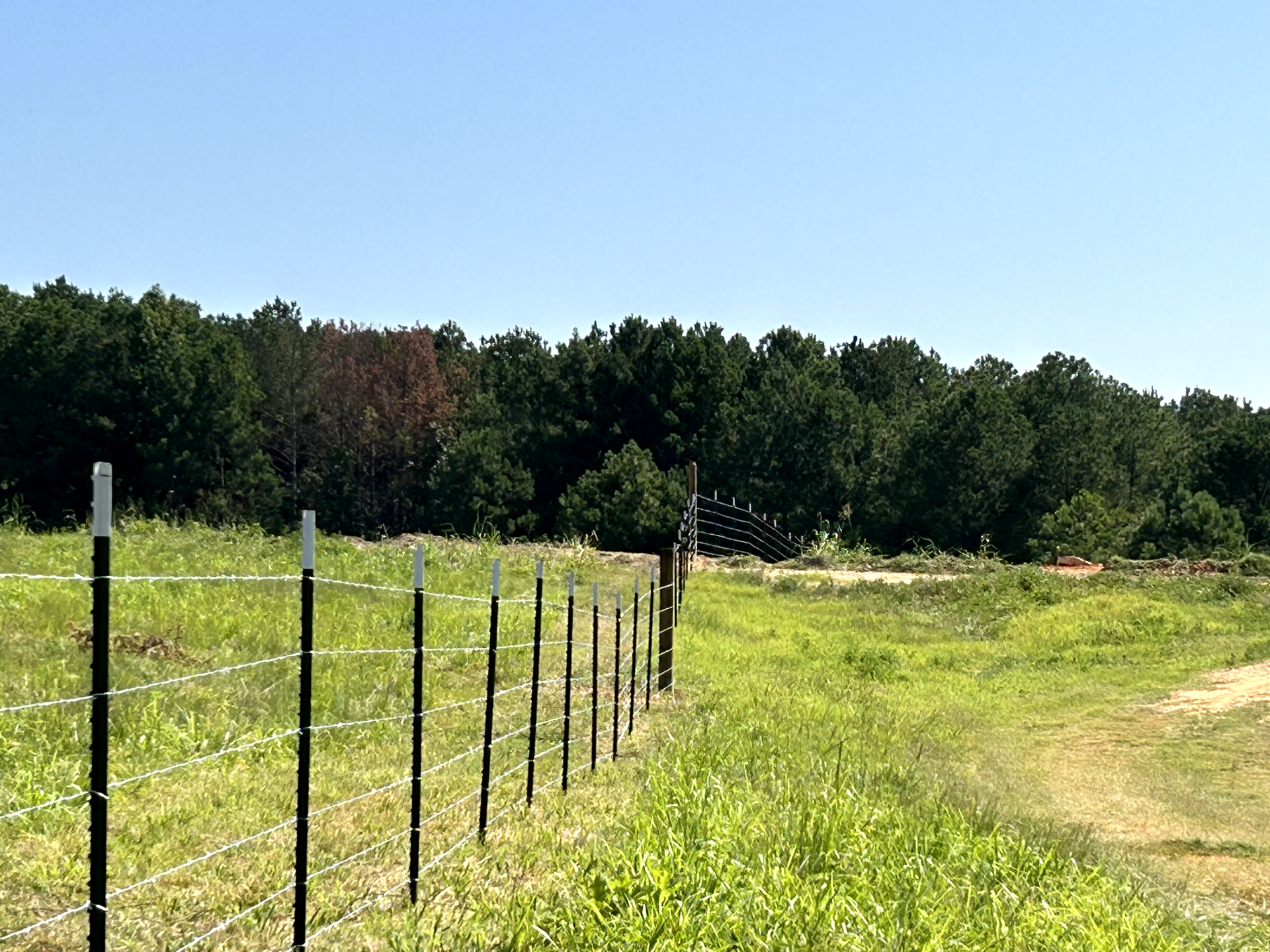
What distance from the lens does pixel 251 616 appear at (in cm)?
1232

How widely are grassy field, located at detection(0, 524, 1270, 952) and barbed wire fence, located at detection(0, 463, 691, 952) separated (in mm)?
109

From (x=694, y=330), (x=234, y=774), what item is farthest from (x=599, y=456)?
(x=234, y=774)

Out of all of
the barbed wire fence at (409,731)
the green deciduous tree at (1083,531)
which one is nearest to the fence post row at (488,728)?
the barbed wire fence at (409,731)

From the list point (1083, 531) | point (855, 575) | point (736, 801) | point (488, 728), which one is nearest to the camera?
point (488, 728)

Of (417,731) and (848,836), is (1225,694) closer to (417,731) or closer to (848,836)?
(848,836)

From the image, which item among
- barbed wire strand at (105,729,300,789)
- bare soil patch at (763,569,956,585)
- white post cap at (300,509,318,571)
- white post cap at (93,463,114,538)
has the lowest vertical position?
bare soil patch at (763,569,956,585)

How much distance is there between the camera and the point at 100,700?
3.46 metres

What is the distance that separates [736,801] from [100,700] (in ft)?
14.4

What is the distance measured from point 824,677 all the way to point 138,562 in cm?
765

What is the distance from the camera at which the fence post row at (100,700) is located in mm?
3301

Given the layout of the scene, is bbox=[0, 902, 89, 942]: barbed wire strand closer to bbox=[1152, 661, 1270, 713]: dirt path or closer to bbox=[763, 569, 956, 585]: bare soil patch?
bbox=[1152, 661, 1270, 713]: dirt path

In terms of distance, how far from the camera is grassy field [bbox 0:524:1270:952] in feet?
17.8

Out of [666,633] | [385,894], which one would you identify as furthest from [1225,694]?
[385,894]

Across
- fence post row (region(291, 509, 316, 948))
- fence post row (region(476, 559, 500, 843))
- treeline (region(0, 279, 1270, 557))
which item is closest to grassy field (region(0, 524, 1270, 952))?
fence post row (region(476, 559, 500, 843))
